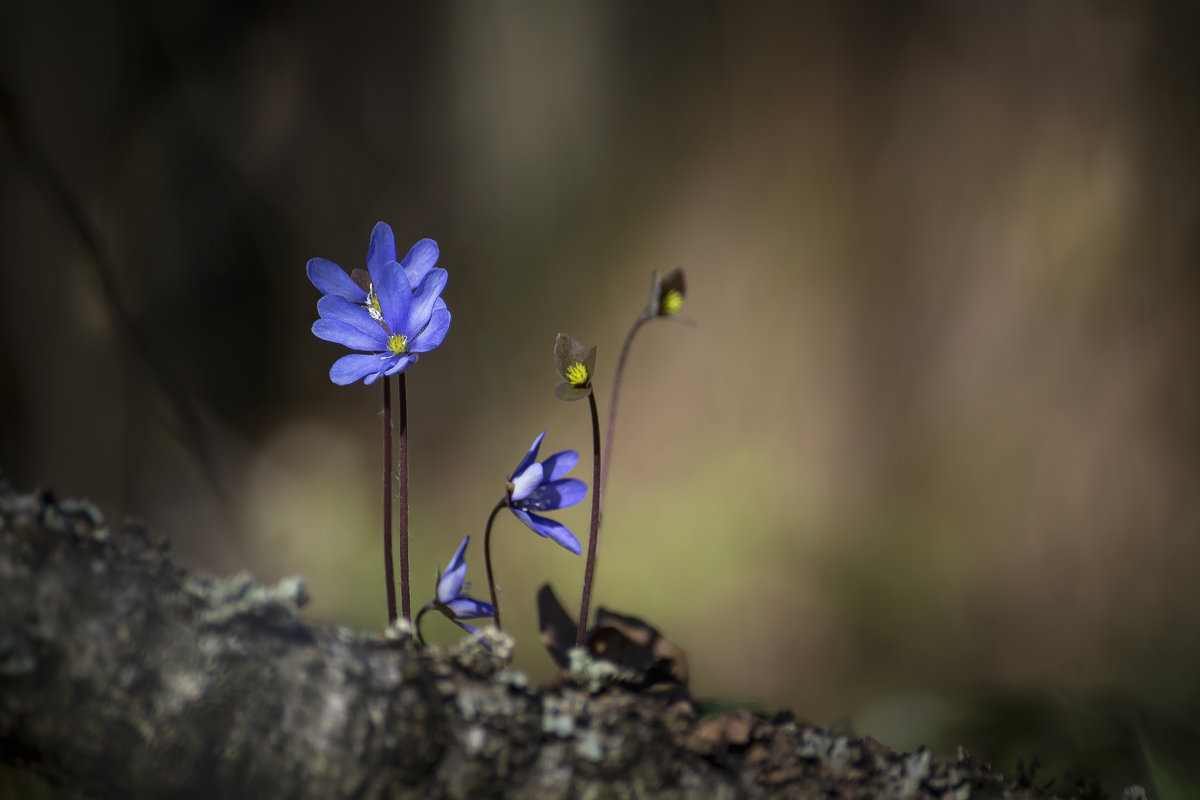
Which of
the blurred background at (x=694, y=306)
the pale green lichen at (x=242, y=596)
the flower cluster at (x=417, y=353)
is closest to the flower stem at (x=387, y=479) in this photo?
the flower cluster at (x=417, y=353)

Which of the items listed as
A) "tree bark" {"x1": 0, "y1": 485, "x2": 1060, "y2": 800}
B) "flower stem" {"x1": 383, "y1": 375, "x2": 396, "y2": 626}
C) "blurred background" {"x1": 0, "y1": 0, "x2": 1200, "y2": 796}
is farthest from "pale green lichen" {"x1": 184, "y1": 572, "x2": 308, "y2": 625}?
"blurred background" {"x1": 0, "y1": 0, "x2": 1200, "y2": 796}

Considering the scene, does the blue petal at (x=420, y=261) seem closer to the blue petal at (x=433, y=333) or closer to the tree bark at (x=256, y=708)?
the blue petal at (x=433, y=333)

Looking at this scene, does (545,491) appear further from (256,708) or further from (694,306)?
(694,306)

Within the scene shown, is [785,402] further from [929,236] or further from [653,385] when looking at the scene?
[929,236]

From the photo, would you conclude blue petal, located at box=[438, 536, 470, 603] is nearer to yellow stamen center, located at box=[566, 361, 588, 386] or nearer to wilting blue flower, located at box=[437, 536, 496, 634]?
wilting blue flower, located at box=[437, 536, 496, 634]

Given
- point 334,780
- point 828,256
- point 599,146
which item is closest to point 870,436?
point 828,256

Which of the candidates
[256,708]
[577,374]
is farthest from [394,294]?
[256,708]
